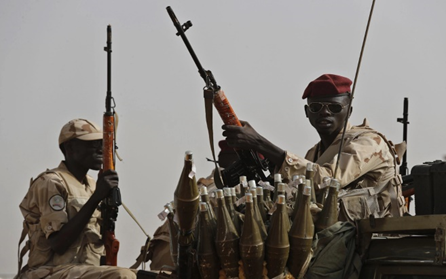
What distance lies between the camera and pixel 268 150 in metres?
6.24

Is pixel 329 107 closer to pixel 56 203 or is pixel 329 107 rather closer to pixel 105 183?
pixel 105 183

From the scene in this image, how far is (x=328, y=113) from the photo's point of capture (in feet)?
22.6

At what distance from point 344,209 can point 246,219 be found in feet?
4.95

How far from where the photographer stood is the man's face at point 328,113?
6879mm

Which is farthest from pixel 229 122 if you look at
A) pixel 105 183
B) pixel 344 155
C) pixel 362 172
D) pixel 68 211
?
pixel 68 211

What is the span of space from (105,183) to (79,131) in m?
0.76

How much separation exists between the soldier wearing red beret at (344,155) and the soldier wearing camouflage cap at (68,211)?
88.8 inches

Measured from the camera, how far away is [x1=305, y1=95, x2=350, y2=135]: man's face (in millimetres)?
6879

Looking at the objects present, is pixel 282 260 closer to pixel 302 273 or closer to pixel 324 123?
pixel 302 273

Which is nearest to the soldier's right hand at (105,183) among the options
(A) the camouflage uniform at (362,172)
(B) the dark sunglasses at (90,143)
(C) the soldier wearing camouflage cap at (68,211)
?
(C) the soldier wearing camouflage cap at (68,211)

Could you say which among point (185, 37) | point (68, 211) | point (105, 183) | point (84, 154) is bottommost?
point (68, 211)

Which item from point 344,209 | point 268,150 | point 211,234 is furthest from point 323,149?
point 211,234

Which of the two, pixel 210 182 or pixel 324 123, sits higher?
pixel 324 123

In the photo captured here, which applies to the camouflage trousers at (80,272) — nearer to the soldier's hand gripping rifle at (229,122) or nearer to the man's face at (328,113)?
the soldier's hand gripping rifle at (229,122)
